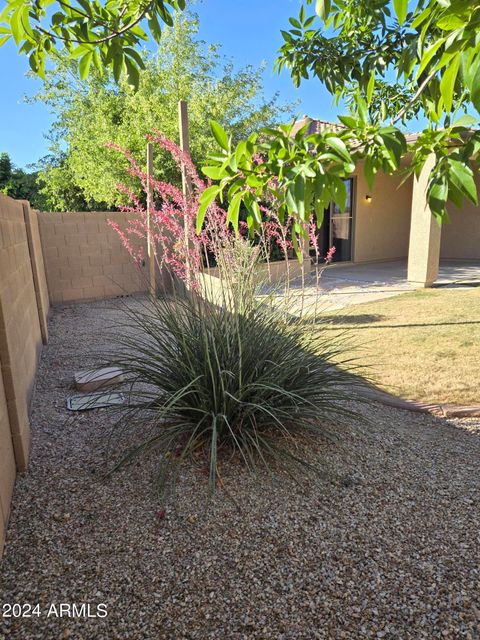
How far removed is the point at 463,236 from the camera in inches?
518

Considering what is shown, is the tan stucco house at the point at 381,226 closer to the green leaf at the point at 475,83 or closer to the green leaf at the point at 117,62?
the green leaf at the point at 117,62

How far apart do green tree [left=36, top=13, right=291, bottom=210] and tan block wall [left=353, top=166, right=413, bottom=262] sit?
362 cm

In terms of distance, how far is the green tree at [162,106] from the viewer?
1105cm

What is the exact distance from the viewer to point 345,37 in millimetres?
2693

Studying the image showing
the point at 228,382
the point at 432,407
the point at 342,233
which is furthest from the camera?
the point at 342,233

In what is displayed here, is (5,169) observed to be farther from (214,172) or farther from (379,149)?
(379,149)

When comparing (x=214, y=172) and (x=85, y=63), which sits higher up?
(x=85, y=63)

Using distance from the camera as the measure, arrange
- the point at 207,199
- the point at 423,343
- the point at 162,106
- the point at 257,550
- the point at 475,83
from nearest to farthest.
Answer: the point at 475,83
the point at 207,199
the point at 257,550
the point at 423,343
the point at 162,106

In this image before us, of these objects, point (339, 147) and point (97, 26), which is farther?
point (97, 26)

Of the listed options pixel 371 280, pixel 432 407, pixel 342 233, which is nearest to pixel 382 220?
pixel 342 233

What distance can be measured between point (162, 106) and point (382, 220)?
7168 millimetres

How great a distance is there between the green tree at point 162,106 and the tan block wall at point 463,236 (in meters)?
6.04

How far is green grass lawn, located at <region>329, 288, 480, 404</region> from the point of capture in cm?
384

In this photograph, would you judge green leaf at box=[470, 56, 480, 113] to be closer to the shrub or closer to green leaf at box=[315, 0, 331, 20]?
green leaf at box=[315, 0, 331, 20]
